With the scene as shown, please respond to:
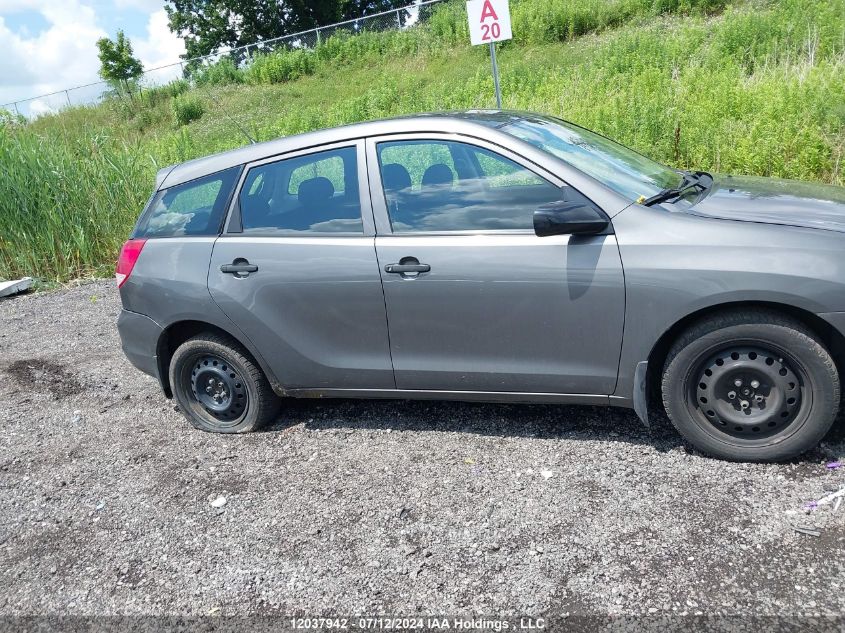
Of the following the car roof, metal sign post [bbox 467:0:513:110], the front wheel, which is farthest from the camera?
metal sign post [bbox 467:0:513:110]

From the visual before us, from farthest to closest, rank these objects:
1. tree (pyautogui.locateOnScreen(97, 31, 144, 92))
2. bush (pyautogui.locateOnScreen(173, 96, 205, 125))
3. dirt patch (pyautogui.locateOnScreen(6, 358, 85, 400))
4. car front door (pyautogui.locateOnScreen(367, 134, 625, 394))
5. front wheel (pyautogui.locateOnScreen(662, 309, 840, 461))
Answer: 1. tree (pyautogui.locateOnScreen(97, 31, 144, 92))
2. bush (pyautogui.locateOnScreen(173, 96, 205, 125))
3. dirt patch (pyautogui.locateOnScreen(6, 358, 85, 400))
4. car front door (pyautogui.locateOnScreen(367, 134, 625, 394))
5. front wheel (pyautogui.locateOnScreen(662, 309, 840, 461))

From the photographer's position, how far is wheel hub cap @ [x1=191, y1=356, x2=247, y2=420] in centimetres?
457

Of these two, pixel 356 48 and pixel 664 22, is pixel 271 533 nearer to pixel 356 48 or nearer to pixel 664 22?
pixel 664 22

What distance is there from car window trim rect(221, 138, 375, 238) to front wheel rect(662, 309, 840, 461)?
1.77 metres

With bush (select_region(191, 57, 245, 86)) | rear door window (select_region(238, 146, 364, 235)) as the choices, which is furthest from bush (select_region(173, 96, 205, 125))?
rear door window (select_region(238, 146, 364, 235))

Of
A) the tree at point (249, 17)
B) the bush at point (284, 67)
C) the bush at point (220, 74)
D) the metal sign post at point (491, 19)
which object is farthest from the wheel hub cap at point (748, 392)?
the tree at point (249, 17)

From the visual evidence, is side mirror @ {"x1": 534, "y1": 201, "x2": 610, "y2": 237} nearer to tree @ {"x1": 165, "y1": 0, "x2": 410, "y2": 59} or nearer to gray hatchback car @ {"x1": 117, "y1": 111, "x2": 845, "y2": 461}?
gray hatchback car @ {"x1": 117, "y1": 111, "x2": 845, "y2": 461}

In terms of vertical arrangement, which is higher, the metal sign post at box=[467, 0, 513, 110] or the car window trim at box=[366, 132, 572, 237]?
the metal sign post at box=[467, 0, 513, 110]

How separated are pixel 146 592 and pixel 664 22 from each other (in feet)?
72.4

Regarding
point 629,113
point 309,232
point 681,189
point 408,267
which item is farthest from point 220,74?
point 681,189

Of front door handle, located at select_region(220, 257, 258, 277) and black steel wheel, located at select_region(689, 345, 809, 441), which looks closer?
black steel wheel, located at select_region(689, 345, 809, 441)

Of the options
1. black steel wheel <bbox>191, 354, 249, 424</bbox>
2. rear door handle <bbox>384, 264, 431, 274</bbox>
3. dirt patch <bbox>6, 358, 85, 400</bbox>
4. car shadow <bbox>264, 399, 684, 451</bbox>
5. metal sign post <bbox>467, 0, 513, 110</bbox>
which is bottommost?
dirt patch <bbox>6, 358, 85, 400</bbox>

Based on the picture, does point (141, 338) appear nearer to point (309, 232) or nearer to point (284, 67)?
point (309, 232)

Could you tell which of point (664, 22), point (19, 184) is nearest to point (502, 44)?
point (664, 22)
